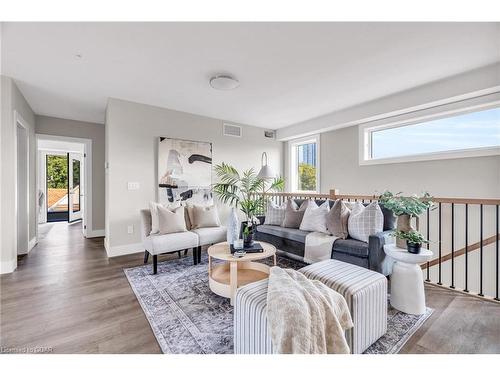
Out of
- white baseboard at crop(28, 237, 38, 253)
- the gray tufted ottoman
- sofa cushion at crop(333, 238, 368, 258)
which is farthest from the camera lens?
white baseboard at crop(28, 237, 38, 253)

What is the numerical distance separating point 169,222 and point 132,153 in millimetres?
1512

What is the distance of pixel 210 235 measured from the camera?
3305 millimetres

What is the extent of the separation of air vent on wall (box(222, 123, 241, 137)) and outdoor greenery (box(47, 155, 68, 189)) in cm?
630

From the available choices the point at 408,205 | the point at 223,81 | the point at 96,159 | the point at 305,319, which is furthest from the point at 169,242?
the point at 96,159

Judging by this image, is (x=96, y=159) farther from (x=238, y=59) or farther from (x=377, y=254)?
(x=377, y=254)

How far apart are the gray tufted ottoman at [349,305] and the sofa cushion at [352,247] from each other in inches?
25.6

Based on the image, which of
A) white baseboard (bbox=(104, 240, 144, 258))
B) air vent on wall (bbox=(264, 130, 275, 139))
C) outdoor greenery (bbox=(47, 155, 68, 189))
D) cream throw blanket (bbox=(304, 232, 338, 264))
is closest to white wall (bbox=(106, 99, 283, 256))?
white baseboard (bbox=(104, 240, 144, 258))

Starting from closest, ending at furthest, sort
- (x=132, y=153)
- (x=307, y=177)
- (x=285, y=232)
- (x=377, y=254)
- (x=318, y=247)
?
(x=377, y=254) → (x=318, y=247) → (x=285, y=232) → (x=132, y=153) → (x=307, y=177)

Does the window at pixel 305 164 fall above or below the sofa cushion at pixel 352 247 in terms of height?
above

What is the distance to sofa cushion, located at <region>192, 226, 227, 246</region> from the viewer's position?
3211 mm

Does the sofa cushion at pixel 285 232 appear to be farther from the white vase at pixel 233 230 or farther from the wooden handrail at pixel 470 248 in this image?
the wooden handrail at pixel 470 248

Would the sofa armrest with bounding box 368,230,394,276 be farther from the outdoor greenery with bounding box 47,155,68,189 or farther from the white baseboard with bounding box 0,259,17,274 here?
the outdoor greenery with bounding box 47,155,68,189

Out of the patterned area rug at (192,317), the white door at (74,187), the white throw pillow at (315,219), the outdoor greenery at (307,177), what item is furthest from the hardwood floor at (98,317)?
the white door at (74,187)

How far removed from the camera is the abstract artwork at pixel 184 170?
404 cm
